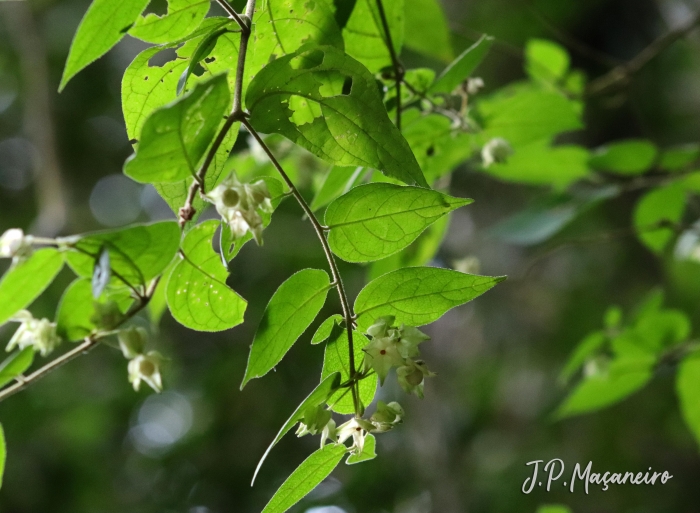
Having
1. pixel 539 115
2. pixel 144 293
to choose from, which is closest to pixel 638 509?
pixel 539 115

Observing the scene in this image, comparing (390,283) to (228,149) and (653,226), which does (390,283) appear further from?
(653,226)

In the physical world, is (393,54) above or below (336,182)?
above

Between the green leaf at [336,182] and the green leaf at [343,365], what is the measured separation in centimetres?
19

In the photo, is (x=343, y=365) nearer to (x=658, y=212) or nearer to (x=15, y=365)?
(x=15, y=365)

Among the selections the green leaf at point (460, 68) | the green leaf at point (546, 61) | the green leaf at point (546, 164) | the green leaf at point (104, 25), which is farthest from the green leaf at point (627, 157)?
the green leaf at point (104, 25)

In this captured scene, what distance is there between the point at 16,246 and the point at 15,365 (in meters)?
0.13

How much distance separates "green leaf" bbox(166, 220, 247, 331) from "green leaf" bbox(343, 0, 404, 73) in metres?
0.29

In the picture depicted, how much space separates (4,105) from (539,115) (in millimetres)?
3151

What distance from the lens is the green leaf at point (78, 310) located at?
0.49 m

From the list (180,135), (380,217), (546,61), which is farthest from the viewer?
(546,61)

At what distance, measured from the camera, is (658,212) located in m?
1.22

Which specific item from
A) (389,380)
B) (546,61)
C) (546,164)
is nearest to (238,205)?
(546,164)

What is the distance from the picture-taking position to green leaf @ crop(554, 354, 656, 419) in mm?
1154

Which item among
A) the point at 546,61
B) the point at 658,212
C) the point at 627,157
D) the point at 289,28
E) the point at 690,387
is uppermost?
the point at 289,28
